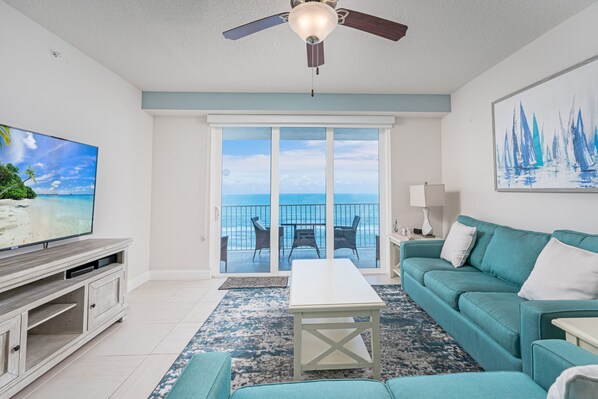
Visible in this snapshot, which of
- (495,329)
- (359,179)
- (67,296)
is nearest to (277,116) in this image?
(359,179)

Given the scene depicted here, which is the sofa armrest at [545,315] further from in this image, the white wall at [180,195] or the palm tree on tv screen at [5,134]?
the white wall at [180,195]

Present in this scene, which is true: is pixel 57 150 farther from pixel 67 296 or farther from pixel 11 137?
pixel 67 296

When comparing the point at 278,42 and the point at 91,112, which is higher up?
the point at 278,42

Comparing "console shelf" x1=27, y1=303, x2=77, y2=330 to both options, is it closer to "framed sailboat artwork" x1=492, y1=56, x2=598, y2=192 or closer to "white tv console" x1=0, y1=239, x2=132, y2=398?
"white tv console" x1=0, y1=239, x2=132, y2=398

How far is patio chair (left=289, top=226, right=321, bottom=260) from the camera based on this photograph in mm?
4094

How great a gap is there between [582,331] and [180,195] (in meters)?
4.11

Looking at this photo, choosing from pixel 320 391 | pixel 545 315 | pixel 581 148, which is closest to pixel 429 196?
pixel 581 148

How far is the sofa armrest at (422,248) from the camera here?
306 cm

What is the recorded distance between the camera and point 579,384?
0.62 meters

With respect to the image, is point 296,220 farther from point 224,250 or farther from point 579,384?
point 579,384

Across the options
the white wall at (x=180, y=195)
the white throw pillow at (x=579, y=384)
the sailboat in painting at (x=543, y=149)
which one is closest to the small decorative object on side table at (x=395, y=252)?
the sailboat in painting at (x=543, y=149)

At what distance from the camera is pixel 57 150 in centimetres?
214

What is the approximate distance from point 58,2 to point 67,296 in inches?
87.3

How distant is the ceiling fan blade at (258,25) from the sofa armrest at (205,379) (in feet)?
6.00
